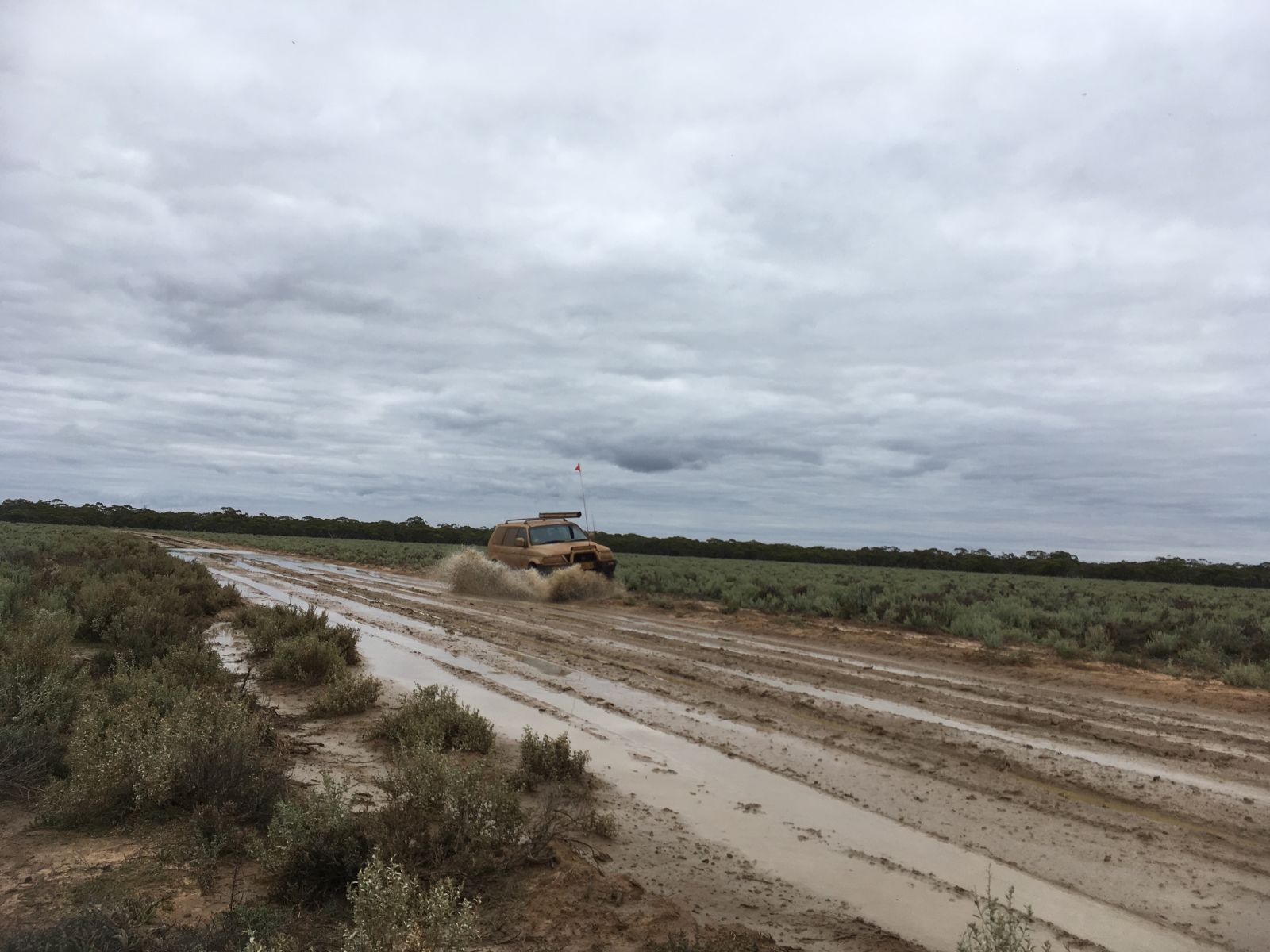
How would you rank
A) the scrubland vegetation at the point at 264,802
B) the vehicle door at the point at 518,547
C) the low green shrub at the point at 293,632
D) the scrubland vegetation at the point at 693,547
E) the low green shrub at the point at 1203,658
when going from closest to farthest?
the scrubland vegetation at the point at 264,802
the low green shrub at the point at 293,632
the low green shrub at the point at 1203,658
the vehicle door at the point at 518,547
the scrubland vegetation at the point at 693,547

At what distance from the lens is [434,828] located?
4590 millimetres

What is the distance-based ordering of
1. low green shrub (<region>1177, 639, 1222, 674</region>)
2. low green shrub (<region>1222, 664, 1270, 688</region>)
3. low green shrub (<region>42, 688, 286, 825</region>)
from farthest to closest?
low green shrub (<region>1177, 639, 1222, 674</region>)
low green shrub (<region>1222, 664, 1270, 688</region>)
low green shrub (<region>42, 688, 286, 825</region>)

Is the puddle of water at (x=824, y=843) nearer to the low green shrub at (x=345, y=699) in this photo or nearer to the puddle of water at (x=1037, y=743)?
the low green shrub at (x=345, y=699)

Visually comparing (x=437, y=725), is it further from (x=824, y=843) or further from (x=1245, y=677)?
(x=1245, y=677)

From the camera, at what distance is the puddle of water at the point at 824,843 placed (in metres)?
4.08

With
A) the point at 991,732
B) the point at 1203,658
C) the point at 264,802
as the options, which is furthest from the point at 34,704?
the point at 1203,658

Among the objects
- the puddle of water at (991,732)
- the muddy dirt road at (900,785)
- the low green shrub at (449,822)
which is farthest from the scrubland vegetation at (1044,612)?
the low green shrub at (449,822)

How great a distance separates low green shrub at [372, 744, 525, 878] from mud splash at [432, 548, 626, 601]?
16.4 meters

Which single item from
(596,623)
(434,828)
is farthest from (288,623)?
(434,828)

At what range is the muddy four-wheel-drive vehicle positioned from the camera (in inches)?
874

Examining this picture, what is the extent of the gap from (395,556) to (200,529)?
6264 centimetres

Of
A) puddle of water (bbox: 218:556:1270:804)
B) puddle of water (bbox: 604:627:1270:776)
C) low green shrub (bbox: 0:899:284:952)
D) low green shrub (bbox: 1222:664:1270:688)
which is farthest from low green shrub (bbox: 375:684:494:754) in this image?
low green shrub (bbox: 1222:664:1270:688)

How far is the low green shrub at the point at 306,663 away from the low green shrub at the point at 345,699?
1.13 metres

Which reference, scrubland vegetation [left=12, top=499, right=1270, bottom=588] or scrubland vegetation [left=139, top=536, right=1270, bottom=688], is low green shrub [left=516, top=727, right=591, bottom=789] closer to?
scrubland vegetation [left=139, top=536, right=1270, bottom=688]
